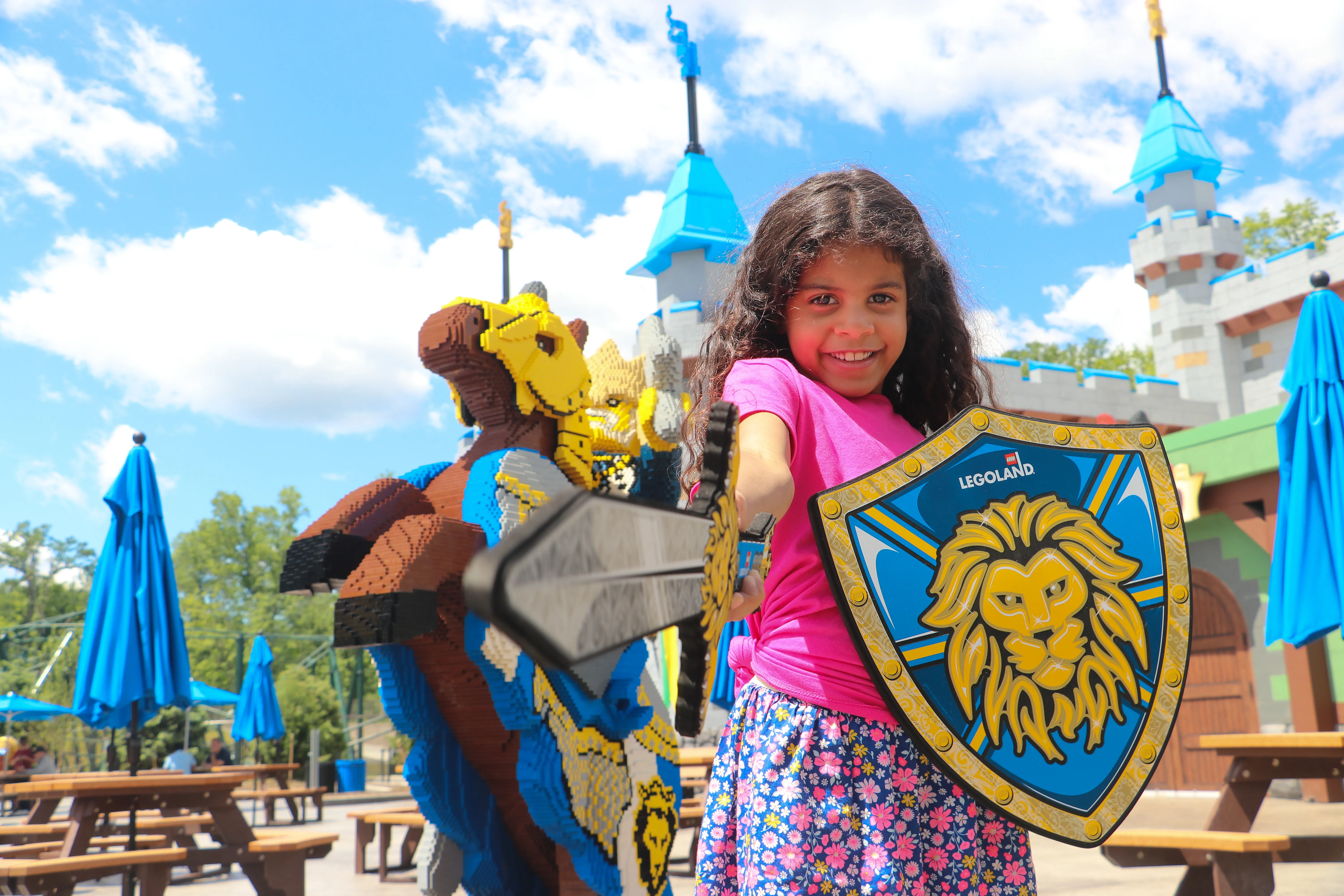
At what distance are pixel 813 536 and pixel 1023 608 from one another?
0.30m

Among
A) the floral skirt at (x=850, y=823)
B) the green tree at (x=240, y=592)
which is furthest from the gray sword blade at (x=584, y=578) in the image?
the green tree at (x=240, y=592)

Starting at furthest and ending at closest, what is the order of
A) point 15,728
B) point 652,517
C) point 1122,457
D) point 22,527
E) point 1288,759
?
point 22,527 < point 15,728 < point 1288,759 < point 1122,457 < point 652,517

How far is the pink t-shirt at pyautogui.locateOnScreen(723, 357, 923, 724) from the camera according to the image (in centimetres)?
140

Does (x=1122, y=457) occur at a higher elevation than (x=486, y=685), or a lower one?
higher

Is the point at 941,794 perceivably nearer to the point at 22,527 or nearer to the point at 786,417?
the point at 786,417

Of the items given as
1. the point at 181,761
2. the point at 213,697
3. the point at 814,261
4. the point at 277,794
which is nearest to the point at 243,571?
the point at 213,697

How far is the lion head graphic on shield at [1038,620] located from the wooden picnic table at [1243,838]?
8.88ft

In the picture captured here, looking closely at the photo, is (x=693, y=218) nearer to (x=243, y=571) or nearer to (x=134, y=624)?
(x=134, y=624)

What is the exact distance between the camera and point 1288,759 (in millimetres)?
4871

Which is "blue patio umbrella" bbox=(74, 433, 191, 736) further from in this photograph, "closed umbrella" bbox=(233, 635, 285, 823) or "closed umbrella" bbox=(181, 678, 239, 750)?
"closed umbrella" bbox=(181, 678, 239, 750)

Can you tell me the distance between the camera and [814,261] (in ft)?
5.18

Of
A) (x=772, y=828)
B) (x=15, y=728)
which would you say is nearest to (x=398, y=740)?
(x=15, y=728)

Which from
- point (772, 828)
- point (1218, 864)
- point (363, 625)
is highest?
point (363, 625)

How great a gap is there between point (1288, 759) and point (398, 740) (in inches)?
790
